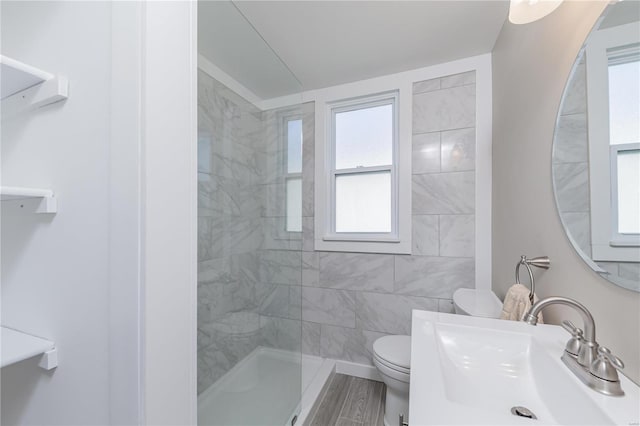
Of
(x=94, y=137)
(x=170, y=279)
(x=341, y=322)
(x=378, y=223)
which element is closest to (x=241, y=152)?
(x=94, y=137)

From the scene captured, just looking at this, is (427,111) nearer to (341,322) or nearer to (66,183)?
(341,322)

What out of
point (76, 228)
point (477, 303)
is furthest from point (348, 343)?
point (76, 228)

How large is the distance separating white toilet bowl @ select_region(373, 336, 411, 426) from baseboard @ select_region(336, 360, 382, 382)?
14.7 inches

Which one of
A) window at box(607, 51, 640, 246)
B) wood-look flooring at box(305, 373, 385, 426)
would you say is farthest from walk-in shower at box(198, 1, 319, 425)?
window at box(607, 51, 640, 246)

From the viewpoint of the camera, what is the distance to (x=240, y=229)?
1.46 meters

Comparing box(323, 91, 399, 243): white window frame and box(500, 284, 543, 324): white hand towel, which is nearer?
box(500, 284, 543, 324): white hand towel

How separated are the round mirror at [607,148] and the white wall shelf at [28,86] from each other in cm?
149

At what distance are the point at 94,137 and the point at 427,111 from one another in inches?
77.3

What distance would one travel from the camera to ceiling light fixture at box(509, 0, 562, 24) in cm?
86

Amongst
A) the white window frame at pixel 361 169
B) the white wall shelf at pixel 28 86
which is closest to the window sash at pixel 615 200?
the white window frame at pixel 361 169

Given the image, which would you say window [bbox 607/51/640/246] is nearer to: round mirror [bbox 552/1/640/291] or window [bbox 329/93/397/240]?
round mirror [bbox 552/1/640/291]

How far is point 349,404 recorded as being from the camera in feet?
5.58

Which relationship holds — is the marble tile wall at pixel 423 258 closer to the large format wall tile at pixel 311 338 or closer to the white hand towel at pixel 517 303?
the large format wall tile at pixel 311 338

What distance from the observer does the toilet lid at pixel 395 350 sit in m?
1.44
